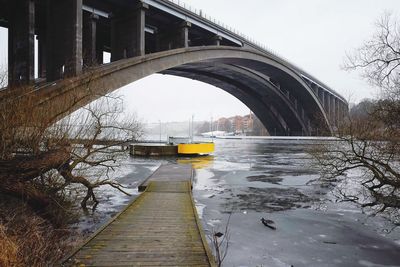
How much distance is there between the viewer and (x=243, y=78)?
160 ft

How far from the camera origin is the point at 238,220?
8445mm

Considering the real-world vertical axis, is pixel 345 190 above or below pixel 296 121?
below

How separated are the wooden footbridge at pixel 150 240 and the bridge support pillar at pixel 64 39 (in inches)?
412

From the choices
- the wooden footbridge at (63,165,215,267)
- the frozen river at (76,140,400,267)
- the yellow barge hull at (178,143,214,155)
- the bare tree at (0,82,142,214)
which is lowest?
the frozen river at (76,140,400,267)

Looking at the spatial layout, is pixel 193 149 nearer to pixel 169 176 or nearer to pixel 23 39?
pixel 169 176

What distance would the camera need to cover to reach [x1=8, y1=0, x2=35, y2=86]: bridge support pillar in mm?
16859

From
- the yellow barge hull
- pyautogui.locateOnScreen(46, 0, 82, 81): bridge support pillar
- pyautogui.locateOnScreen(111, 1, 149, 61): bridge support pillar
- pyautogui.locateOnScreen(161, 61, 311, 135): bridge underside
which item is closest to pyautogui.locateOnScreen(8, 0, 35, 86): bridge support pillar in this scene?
pyautogui.locateOnScreen(46, 0, 82, 81): bridge support pillar

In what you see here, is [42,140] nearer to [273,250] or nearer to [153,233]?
[153,233]

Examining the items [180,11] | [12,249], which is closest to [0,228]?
[12,249]

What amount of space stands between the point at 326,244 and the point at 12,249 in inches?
252

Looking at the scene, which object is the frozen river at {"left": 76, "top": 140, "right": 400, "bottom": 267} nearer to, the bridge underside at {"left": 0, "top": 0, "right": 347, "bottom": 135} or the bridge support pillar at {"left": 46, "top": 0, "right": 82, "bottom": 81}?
the bridge underside at {"left": 0, "top": 0, "right": 347, "bottom": 135}

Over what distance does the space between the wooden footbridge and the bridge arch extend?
4.82 meters

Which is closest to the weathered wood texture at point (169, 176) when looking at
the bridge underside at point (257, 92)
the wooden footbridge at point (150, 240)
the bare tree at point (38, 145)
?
the bare tree at point (38, 145)

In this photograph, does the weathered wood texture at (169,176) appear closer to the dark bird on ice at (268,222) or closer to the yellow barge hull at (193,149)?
the dark bird on ice at (268,222)
